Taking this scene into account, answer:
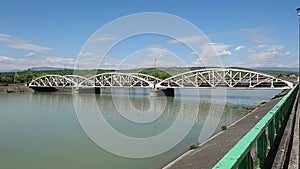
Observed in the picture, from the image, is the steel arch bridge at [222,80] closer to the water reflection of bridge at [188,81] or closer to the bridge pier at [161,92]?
the water reflection of bridge at [188,81]

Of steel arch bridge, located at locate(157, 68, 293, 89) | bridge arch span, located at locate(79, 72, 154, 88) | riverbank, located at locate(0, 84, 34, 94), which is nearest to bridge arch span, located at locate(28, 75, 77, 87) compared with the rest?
riverbank, located at locate(0, 84, 34, 94)

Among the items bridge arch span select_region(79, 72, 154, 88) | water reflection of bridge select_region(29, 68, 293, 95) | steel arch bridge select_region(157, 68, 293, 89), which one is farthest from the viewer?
bridge arch span select_region(79, 72, 154, 88)

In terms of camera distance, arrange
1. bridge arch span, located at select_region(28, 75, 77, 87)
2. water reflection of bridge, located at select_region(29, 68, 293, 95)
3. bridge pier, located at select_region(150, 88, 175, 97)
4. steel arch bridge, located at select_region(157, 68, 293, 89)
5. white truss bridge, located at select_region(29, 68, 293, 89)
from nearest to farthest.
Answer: steel arch bridge, located at select_region(157, 68, 293, 89)
white truss bridge, located at select_region(29, 68, 293, 89)
water reflection of bridge, located at select_region(29, 68, 293, 95)
bridge pier, located at select_region(150, 88, 175, 97)
bridge arch span, located at select_region(28, 75, 77, 87)

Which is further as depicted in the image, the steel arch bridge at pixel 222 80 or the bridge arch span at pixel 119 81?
the bridge arch span at pixel 119 81

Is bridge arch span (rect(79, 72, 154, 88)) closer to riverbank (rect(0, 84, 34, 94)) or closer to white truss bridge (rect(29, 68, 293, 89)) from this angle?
white truss bridge (rect(29, 68, 293, 89))

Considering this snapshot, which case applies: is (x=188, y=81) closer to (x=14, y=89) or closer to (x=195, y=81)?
(x=195, y=81)

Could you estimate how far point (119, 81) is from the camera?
61969 millimetres

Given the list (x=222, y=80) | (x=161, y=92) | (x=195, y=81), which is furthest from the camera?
(x=161, y=92)

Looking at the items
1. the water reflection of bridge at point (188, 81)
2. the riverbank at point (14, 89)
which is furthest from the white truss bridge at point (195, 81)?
the riverbank at point (14, 89)

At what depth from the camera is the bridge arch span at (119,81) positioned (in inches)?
2332

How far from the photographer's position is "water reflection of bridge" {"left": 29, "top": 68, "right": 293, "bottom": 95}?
46.5 metres

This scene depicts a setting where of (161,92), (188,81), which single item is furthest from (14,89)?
(188,81)

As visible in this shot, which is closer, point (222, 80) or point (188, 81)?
point (222, 80)

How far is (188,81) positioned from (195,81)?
1.58 metres
